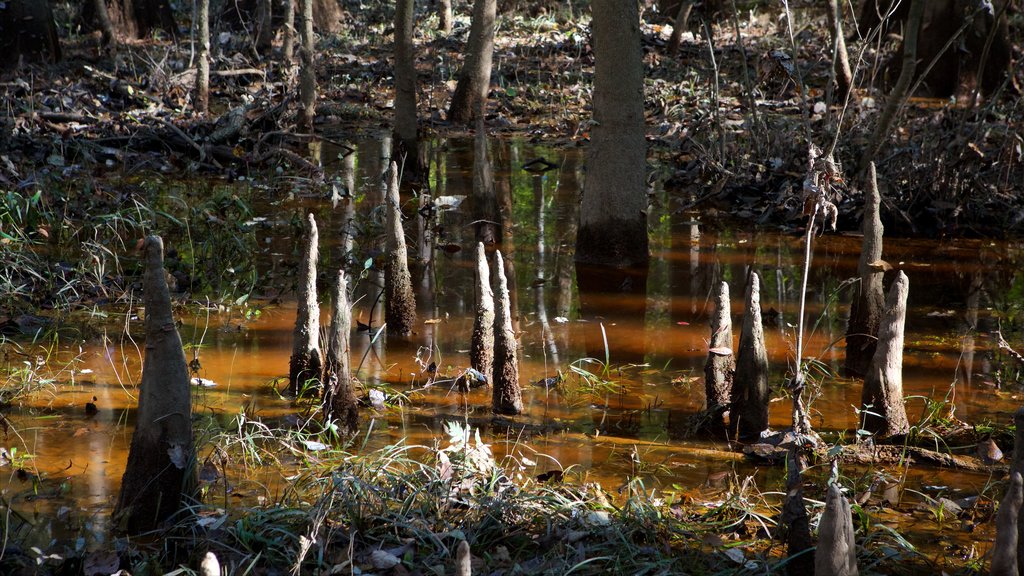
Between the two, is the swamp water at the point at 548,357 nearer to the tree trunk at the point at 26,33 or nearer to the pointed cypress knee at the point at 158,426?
the pointed cypress knee at the point at 158,426

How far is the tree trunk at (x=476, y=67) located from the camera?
12913 mm

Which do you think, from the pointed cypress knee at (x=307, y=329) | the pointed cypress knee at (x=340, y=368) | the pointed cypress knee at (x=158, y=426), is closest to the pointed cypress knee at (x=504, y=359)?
the pointed cypress knee at (x=340, y=368)

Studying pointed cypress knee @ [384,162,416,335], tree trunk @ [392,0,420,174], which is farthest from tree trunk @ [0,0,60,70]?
pointed cypress knee @ [384,162,416,335]

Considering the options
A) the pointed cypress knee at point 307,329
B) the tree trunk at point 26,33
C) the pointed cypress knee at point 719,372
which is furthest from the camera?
the tree trunk at point 26,33

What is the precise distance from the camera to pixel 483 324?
5566 mm

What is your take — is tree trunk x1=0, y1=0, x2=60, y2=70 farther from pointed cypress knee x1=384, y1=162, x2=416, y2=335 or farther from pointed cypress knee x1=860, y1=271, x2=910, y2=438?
pointed cypress knee x1=860, y1=271, x2=910, y2=438

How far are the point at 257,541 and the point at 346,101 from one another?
14.0m

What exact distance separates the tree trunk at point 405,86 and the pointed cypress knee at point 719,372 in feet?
21.8

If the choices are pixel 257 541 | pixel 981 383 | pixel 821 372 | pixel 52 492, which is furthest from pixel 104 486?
pixel 981 383

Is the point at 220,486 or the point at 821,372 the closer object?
the point at 220,486

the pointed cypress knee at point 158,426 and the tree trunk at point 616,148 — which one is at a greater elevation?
the tree trunk at point 616,148

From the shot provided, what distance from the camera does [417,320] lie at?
7.09 m

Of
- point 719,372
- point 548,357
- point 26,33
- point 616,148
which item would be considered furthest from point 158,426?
point 26,33

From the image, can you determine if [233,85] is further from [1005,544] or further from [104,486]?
[1005,544]
